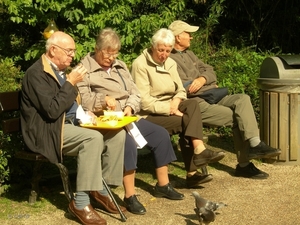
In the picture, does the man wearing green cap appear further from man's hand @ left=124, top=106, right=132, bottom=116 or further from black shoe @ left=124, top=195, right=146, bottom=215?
black shoe @ left=124, top=195, right=146, bottom=215

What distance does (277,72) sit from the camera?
7.30 meters

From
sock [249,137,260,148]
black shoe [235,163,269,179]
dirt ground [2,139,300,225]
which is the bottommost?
dirt ground [2,139,300,225]

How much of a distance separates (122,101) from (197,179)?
→ 3.62 ft

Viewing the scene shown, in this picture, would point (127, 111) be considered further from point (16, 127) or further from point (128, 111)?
point (16, 127)

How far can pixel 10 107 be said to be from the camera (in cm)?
573

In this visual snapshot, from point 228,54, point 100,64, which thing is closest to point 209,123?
point 100,64

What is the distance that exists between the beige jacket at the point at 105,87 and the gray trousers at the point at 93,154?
42cm

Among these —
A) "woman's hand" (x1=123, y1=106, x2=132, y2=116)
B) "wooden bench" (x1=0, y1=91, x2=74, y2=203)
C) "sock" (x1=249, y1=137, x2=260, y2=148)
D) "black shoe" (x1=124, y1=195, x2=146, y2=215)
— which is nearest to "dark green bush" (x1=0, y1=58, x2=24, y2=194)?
"wooden bench" (x1=0, y1=91, x2=74, y2=203)

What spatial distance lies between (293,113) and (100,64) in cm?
241

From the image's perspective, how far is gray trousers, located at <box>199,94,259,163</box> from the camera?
6.78 m

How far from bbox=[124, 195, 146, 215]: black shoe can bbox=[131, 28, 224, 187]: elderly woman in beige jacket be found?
2.76ft

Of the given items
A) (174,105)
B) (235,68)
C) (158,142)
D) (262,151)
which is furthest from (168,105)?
(235,68)

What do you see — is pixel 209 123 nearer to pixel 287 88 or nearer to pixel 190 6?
pixel 287 88

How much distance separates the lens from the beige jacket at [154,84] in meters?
6.47
